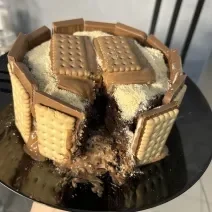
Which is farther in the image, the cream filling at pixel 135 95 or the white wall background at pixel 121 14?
the white wall background at pixel 121 14

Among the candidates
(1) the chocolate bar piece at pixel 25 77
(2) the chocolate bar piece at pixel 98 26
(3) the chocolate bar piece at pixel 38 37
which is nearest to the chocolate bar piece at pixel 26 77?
(1) the chocolate bar piece at pixel 25 77

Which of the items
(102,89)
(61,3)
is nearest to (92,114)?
(102,89)

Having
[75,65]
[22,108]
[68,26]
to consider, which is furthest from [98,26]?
[22,108]

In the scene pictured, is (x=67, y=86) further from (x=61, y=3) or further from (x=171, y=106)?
(x=61, y=3)

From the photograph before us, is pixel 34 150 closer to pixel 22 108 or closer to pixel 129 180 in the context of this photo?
pixel 22 108

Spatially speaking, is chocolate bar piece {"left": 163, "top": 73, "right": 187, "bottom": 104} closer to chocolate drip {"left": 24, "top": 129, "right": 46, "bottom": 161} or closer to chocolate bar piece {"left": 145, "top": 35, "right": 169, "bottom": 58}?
chocolate bar piece {"left": 145, "top": 35, "right": 169, "bottom": 58}

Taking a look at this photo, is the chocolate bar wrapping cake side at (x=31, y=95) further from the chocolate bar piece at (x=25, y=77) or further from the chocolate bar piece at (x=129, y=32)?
the chocolate bar piece at (x=129, y=32)

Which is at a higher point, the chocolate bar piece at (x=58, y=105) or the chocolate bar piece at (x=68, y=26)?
the chocolate bar piece at (x=68, y=26)
